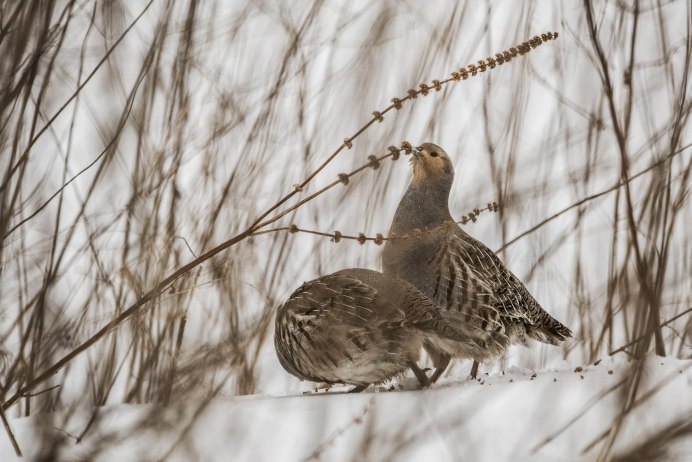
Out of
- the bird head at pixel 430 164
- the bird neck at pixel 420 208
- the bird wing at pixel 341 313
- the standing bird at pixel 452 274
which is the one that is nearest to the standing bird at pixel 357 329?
the bird wing at pixel 341 313

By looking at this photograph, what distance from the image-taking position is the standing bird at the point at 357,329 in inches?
87.9

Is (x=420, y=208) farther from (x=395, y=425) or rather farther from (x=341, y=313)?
(x=395, y=425)

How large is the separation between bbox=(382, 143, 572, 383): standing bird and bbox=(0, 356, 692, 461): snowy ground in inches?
23.9

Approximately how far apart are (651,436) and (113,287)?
1.45 m

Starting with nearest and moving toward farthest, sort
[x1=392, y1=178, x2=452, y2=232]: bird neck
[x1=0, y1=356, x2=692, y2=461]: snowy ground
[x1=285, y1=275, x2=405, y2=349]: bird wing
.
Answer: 1. [x1=0, y1=356, x2=692, y2=461]: snowy ground
2. [x1=285, y1=275, x2=405, y2=349]: bird wing
3. [x1=392, y1=178, x2=452, y2=232]: bird neck

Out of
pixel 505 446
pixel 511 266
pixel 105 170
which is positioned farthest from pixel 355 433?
pixel 511 266

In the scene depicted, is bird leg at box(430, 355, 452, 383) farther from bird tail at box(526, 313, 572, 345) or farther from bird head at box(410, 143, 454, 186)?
bird head at box(410, 143, 454, 186)

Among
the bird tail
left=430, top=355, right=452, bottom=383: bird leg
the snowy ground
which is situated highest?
the bird tail

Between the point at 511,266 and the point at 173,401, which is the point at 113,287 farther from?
the point at 511,266

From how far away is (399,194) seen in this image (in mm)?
2918

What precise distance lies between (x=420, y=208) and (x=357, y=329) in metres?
0.68

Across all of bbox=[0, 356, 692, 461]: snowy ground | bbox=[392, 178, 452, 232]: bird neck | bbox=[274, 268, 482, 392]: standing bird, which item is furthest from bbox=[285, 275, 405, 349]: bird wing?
bbox=[392, 178, 452, 232]: bird neck

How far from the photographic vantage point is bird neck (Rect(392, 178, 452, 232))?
9.08ft

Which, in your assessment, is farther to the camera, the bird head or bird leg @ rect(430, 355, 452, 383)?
the bird head
